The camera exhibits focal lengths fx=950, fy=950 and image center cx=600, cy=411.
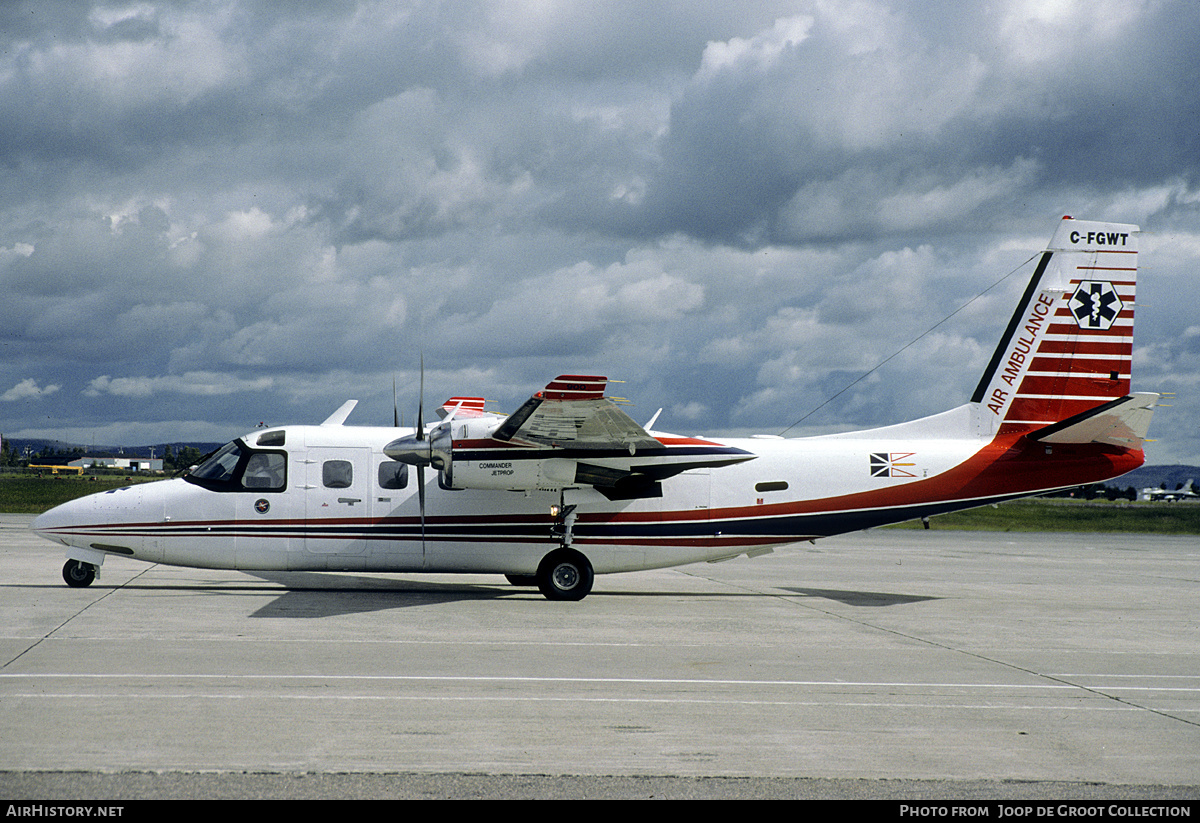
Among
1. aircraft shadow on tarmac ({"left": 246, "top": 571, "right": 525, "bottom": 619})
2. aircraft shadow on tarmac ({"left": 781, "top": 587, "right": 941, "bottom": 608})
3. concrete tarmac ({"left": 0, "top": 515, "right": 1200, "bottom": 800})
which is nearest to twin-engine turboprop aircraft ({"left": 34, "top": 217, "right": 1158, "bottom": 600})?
aircraft shadow on tarmac ({"left": 246, "top": 571, "right": 525, "bottom": 619})

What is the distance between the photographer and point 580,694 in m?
9.06

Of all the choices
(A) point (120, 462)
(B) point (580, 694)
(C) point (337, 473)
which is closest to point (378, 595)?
(C) point (337, 473)

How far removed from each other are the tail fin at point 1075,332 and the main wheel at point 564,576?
26.6ft

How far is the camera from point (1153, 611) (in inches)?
683

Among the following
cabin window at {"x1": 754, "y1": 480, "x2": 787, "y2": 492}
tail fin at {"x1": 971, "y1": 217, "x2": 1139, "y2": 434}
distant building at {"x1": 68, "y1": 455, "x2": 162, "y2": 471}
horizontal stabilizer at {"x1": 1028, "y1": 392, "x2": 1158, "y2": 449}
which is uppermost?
distant building at {"x1": 68, "y1": 455, "x2": 162, "y2": 471}

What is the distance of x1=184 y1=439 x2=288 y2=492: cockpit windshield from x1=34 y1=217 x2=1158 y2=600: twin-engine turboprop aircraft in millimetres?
25

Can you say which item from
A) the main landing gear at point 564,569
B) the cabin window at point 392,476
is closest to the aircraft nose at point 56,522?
the cabin window at point 392,476

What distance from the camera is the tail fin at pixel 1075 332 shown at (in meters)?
17.5

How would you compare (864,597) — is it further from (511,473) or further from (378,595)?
(378,595)

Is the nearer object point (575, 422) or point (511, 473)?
point (575, 422)

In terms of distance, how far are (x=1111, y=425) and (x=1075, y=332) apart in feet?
6.62

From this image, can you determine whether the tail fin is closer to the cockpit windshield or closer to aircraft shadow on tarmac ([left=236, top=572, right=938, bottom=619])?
aircraft shadow on tarmac ([left=236, top=572, right=938, bottom=619])

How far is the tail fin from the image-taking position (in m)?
17.5
